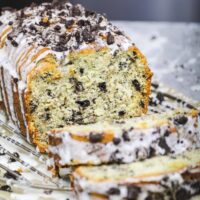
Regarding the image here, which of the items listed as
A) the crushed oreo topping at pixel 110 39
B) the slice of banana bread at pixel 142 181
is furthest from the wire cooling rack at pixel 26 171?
the crushed oreo topping at pixel 110 39

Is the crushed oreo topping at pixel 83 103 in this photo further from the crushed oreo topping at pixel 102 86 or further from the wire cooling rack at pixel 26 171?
the wire cooling rack at pixel 26 171

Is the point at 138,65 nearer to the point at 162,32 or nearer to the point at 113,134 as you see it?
the point at 113,134

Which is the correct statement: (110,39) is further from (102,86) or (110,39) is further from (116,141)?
(116,141)

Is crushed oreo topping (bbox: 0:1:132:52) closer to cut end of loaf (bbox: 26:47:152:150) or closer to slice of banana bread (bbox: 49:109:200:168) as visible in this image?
cut end of loaf (bbox: 26:47:152:150)

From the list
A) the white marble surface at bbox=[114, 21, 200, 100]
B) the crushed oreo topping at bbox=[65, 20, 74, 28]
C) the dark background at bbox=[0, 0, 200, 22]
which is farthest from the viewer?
the dark background at bbox=[0, 0, 200, 22]

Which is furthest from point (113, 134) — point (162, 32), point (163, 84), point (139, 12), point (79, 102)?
point (139, 12)

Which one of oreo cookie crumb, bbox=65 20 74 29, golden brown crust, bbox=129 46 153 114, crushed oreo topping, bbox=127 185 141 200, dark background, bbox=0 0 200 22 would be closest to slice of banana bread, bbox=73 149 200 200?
crushed oreo topping, bbox=127 185 141 200
